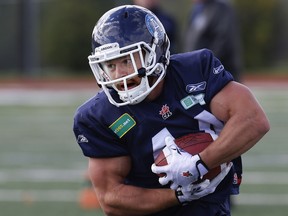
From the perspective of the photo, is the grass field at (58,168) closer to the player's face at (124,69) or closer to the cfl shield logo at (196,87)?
the cfl shield logo at (196,87)

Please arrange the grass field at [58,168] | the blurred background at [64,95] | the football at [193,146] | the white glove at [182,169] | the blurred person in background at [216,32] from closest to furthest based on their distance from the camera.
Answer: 1. the white glove at [182,169]
2. the football at [193,146]
3. the grass field at [58,168]
4. the blurred person in background at [216,32]
5. the blurred background at [64,95]

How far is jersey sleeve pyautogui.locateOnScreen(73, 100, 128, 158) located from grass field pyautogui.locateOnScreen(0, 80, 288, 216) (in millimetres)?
3164

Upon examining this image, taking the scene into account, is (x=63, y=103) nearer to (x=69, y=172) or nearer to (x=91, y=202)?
(x=69, y=172)

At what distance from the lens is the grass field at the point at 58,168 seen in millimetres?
7020

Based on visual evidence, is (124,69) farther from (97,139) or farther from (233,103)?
(233,103)

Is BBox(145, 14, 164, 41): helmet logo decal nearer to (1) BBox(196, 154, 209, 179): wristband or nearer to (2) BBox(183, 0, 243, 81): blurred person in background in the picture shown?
(1) BBox(196, 154, 209, 179): wristband

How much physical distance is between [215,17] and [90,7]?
1648cm

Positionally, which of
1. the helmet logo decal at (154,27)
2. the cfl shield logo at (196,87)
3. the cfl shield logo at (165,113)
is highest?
the helmet logo decal at (154,27)

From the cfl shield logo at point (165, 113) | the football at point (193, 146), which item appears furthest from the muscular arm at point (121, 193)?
the cfl shield logo at point (165, 113)

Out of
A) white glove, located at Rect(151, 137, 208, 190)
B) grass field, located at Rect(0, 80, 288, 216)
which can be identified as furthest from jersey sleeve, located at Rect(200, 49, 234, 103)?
grass field, located at Rect(0, 80, 288, 216)

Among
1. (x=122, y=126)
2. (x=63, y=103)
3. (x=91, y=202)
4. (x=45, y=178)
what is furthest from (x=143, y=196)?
(x=63, y=103)

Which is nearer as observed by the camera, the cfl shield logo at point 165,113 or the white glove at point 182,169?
the white glove at point 182,169

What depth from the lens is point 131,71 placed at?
3.49 metres

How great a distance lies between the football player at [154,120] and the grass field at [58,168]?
3.11 m
